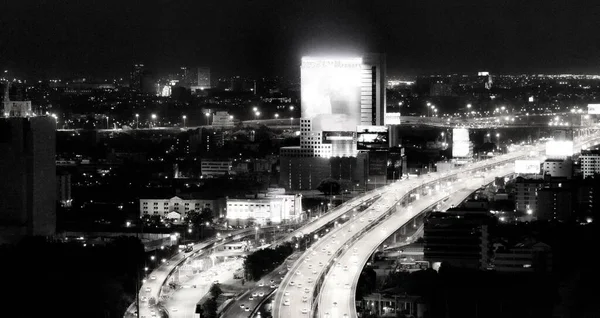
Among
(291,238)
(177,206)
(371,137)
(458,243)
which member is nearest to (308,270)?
(458,243)

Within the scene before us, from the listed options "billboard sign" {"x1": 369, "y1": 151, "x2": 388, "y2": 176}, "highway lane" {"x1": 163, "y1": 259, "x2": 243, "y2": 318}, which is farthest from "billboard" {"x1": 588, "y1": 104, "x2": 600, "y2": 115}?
"highway lane" {"x1": 163, "y1": 259, "x2": 243, "y2": 318}

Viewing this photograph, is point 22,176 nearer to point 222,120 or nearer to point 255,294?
point 255,294

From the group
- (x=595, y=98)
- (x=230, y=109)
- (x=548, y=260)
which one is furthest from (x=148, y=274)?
(x=595, y=98)

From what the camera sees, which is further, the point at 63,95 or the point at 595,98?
the point at 595,98

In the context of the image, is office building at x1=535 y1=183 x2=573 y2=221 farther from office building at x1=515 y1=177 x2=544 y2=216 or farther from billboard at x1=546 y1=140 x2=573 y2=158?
billboard at x1=546 y1=140 x2=573 y2=158

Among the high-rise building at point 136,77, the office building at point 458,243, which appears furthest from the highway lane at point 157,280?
the high-rise building at point 136,77

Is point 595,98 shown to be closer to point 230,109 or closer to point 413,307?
point 230,109
